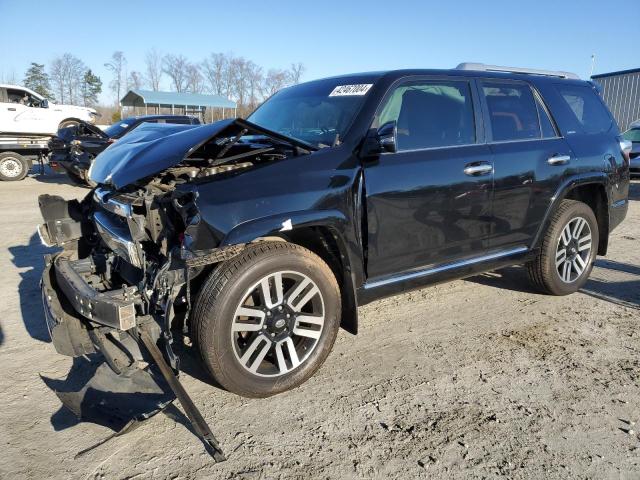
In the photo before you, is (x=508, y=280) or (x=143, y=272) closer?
(x=143, y=272)

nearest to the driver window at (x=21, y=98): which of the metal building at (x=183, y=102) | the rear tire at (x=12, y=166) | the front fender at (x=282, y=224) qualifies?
the rear tire at (x=12, y=166)

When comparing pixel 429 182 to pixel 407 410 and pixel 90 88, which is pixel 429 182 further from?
pixel 90 88

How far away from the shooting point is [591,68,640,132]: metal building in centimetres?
2255

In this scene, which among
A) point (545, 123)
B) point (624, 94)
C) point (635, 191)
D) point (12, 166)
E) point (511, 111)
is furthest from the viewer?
point (624, 94)

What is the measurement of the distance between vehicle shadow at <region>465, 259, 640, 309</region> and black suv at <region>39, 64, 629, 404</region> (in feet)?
1.96

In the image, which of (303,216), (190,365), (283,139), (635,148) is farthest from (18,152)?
(635,148)

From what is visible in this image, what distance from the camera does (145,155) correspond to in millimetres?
3113

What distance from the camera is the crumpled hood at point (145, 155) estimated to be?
114 inches

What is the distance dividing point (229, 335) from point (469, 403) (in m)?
1.49

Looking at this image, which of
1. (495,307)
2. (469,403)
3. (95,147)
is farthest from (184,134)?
(95,147)

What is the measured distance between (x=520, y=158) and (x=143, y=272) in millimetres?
3033

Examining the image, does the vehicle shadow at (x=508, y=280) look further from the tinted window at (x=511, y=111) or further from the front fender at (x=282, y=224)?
the front fender at (x=282, y=224)

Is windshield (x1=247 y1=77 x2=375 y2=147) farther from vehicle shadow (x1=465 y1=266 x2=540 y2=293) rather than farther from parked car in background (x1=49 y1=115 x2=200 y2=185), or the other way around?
parked car in background (x1=49 y1=115 x2=200 y2=185)

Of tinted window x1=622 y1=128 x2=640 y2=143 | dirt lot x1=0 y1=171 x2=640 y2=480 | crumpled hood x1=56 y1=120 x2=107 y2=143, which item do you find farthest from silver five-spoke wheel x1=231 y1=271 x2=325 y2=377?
tinted window x1=622 y1=128 x2=640 y2=143
